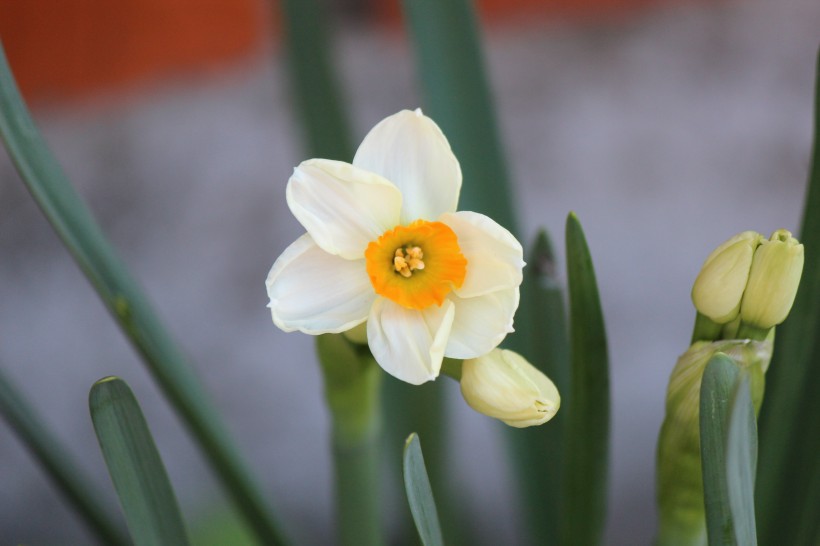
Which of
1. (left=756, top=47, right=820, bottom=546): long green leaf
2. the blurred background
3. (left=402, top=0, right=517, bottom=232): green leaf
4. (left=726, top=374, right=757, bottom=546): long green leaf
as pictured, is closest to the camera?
(left=726, top=374, right=757, bottom=546): long green leaf

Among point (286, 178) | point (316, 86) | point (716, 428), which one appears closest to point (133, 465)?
point (716, 428)

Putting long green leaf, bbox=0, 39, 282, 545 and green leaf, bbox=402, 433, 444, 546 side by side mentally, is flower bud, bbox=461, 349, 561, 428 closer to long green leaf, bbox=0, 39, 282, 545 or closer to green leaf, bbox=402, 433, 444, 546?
green leaf, bbox=402, 433, 444, 546

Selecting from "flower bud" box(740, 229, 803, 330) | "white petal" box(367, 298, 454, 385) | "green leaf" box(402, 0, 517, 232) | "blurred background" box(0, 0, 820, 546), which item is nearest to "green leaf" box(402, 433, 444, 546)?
"white petal" box(367, 298, 454, 385)

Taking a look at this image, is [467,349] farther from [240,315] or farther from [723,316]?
[240,315]

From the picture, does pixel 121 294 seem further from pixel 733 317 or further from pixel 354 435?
pixel 733 317

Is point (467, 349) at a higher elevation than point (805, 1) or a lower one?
lower

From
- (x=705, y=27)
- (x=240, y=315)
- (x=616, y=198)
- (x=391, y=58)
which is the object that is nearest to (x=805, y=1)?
(x=705, y=27)
